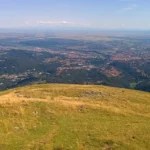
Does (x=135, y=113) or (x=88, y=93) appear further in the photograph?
(x=88, y=93)

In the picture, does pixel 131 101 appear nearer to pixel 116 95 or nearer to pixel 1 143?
pixel 116 95

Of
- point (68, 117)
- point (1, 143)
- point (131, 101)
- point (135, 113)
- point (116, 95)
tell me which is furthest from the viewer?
point (116, 95)

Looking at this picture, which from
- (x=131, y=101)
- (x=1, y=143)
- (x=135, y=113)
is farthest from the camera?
(x=131, y=101)

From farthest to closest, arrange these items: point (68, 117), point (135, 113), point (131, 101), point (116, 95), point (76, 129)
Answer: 1. point (116, 95)
2. point (131, 101)
3. point (135, 113)
4. point (68, 117)
5. point (76, 129)

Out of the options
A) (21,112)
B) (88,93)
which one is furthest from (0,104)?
Result: (88,93)

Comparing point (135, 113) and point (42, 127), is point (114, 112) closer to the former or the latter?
point (135, 113)

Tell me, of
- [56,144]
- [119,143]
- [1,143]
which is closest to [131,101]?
[119,143]
